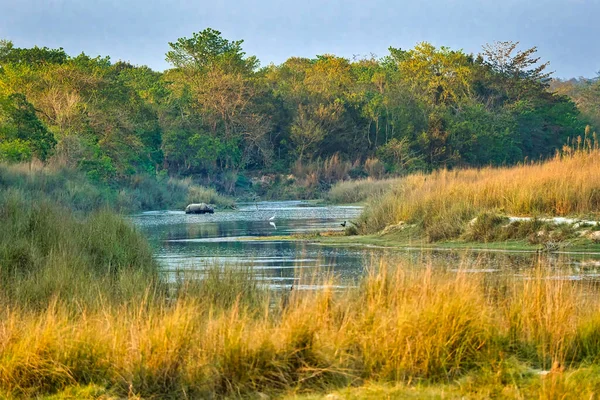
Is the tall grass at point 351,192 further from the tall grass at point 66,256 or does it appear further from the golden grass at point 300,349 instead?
the golden grass at point 300,349

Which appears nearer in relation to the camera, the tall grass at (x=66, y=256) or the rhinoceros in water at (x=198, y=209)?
the tall grass at (x=66, y=256)

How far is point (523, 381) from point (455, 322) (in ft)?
2.96

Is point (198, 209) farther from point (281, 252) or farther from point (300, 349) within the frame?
point (300, 349)

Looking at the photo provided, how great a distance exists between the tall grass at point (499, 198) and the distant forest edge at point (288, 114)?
2558 cm

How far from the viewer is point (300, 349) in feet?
24.0

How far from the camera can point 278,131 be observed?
73.3 m

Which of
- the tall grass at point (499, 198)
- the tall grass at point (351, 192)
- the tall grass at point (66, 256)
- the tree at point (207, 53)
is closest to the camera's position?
the tall grass at point (66, 256)

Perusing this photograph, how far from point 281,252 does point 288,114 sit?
5138 cm

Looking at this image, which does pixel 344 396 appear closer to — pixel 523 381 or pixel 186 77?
pixel 523 381

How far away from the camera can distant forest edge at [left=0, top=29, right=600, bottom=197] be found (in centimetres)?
5328

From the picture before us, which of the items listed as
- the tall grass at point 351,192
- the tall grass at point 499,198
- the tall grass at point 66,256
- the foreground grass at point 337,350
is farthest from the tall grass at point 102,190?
the foreground grass at point 337,350

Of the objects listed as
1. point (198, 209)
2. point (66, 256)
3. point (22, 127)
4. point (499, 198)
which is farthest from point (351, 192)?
point (66, 256)

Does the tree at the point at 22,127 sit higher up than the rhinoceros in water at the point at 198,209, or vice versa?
the tree at the point at 22,127

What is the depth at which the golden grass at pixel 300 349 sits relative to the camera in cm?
708
